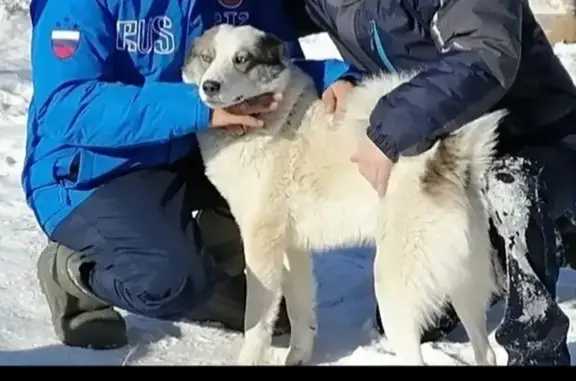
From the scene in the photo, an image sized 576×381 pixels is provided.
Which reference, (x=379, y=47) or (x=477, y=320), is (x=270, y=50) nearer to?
(x=379, y=47)

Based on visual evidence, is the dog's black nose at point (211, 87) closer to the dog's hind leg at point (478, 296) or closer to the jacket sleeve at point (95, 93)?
the jacket sleeve at point (95, 93)

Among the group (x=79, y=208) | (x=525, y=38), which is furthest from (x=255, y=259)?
(x=525, y=38)

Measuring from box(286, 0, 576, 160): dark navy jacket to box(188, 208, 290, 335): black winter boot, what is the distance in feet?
1.34

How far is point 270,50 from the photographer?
67.1 inches

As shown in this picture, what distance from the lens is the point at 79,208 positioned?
68.9 inches

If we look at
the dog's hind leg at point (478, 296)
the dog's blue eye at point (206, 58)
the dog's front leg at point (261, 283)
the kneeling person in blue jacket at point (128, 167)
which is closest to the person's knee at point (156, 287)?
the kneeling person in blue jacket at point (128, 167)

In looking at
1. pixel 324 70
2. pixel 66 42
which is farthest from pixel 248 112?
pixel 66 42

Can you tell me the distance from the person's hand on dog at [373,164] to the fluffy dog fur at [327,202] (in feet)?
0.05

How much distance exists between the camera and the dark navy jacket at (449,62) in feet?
4.77

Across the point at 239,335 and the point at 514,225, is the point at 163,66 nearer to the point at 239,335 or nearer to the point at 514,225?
the point at 239,335

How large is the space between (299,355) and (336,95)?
470mm

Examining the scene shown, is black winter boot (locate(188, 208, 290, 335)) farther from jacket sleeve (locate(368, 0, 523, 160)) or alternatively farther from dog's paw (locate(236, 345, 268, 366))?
jacket sleeve (locate(368, 0, 523, 160))

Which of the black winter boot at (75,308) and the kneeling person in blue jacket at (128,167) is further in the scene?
the black winter boot at (75,308)

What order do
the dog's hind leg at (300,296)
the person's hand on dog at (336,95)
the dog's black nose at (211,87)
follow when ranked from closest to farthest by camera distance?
the dog's black nose at (211,87)
the person's hand on dog at (336,95)
the dog's hind leg at (300,296)
